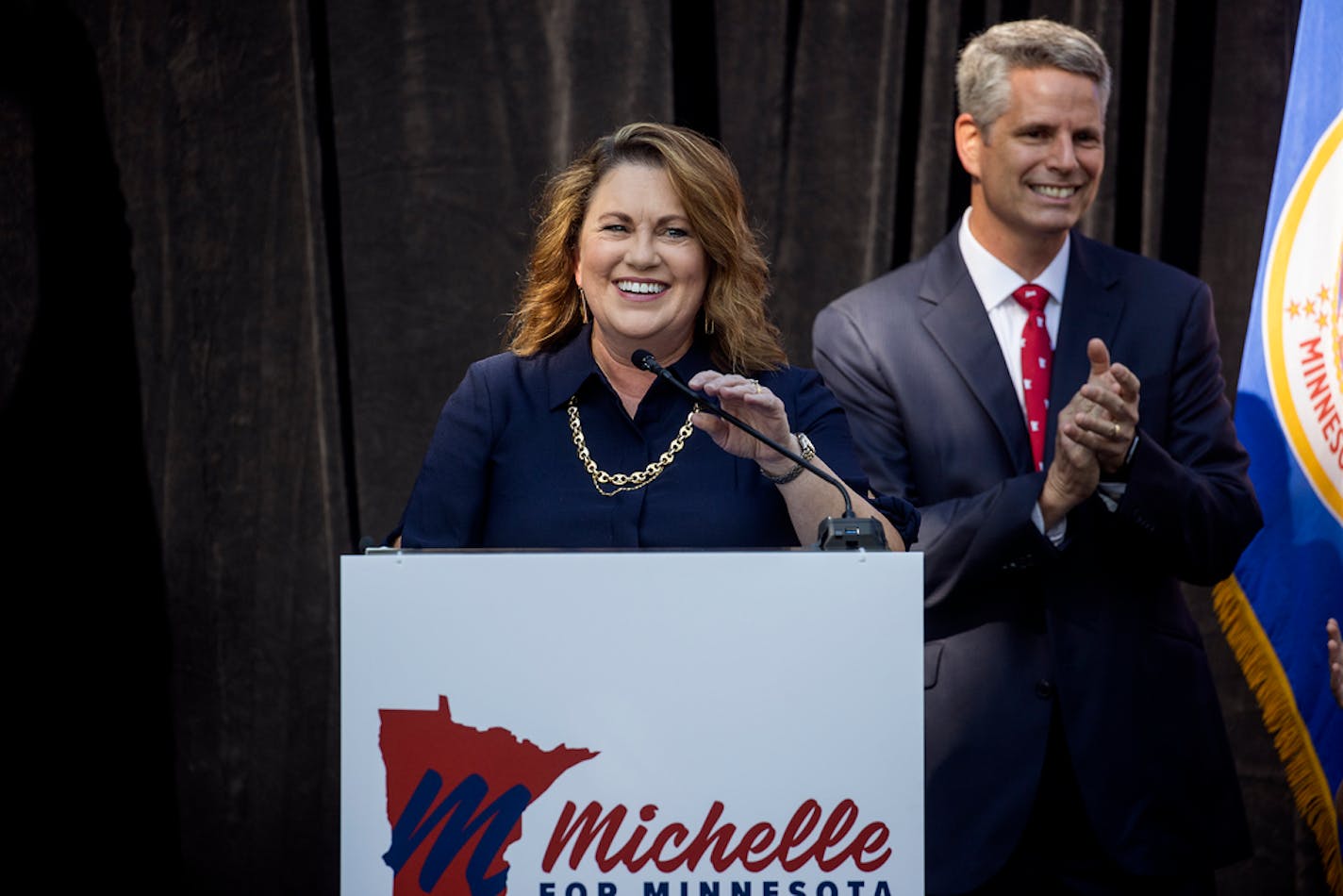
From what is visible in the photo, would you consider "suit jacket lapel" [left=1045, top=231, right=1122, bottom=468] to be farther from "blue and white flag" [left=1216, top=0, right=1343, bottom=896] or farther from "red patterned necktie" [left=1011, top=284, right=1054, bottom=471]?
"blue and white flag" [left=1216, top=0, right=1343, bottom=896]

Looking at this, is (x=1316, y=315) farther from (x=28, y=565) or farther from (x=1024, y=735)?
(x=28, y=565)

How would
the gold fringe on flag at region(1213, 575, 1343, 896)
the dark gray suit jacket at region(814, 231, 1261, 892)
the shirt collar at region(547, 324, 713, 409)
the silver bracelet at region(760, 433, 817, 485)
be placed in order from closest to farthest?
the silver bracelet at region(760, 433, 817, 485) < the shirt collar at region(547, 324, 713, 409) < the dark gray suit jacket at region(814, 231, 1261, 892) < the gold fringe on flag at region(1213, 575, 1343, 896)

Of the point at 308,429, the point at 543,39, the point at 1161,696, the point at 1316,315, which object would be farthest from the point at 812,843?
the point at 543,39

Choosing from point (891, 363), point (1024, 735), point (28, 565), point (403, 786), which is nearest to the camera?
point (403, 786)

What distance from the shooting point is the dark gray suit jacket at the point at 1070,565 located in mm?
2121

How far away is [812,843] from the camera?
53.3 inches

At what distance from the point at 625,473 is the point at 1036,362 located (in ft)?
2.62

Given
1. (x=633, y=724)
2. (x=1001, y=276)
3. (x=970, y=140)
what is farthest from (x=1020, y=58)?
(x=633, y=724)

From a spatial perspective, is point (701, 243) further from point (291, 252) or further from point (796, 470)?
point (291, 252)

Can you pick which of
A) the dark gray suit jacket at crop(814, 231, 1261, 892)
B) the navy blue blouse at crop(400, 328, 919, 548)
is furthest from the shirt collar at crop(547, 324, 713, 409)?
the dark gray suit jacket at crop(814, 231, 1261, 892)

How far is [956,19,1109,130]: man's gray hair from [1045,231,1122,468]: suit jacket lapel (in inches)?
11.3

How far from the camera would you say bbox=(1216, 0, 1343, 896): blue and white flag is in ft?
7.74

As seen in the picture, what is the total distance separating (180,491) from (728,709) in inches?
75.7

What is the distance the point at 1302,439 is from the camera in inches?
94.6
